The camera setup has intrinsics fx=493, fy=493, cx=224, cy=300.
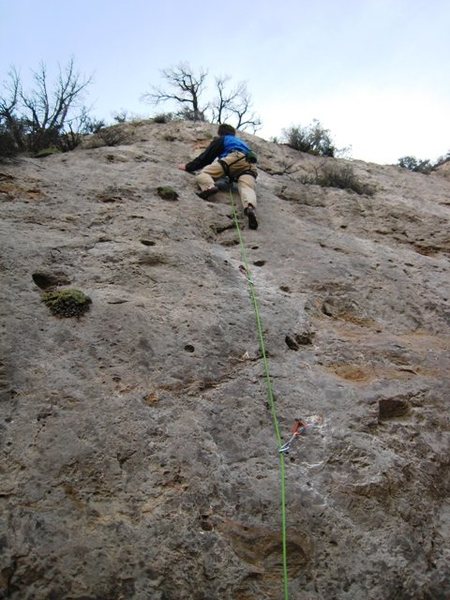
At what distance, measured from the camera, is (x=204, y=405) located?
4.71 meters

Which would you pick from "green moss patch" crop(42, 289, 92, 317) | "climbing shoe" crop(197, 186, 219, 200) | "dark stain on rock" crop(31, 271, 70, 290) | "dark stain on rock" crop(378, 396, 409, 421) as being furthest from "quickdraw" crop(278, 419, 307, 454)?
"climbing shoe" crop(197, 186, 219, 200)

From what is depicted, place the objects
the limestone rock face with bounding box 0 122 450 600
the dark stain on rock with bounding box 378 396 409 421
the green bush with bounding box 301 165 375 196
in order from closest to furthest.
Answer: the limestone rock face with bounding box 0 122 450 600 → the dark stain on rock with bounding box 378 396 409 421 → the green bush with bounding box 301 165 375 196

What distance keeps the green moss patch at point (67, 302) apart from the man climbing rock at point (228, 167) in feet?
11.9

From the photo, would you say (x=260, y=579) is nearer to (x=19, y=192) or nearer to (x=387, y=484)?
(x=387, y=484)

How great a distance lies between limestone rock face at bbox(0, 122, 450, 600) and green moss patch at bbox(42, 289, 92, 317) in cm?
10

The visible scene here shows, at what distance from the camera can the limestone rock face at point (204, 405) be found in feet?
11.9

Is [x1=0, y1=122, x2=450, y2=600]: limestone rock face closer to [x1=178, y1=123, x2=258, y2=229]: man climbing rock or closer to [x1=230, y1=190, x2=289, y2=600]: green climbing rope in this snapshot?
[x1=230, y1=190, x2=289, y2=600]: green climbing rope

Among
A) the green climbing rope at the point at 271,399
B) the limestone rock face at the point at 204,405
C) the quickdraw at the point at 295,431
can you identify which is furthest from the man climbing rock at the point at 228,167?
the quickdraw at the point at 295,431

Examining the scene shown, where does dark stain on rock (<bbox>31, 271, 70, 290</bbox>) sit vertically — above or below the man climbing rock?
below

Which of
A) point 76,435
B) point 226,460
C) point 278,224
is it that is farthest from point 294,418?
point 278,224

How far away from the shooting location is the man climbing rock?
8430mm

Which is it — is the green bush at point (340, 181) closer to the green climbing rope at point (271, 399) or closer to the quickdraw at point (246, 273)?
the green climbing rope at point (271, 399)

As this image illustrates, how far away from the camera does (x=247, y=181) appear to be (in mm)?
8680

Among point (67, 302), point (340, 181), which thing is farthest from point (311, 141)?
point (67, 302)
